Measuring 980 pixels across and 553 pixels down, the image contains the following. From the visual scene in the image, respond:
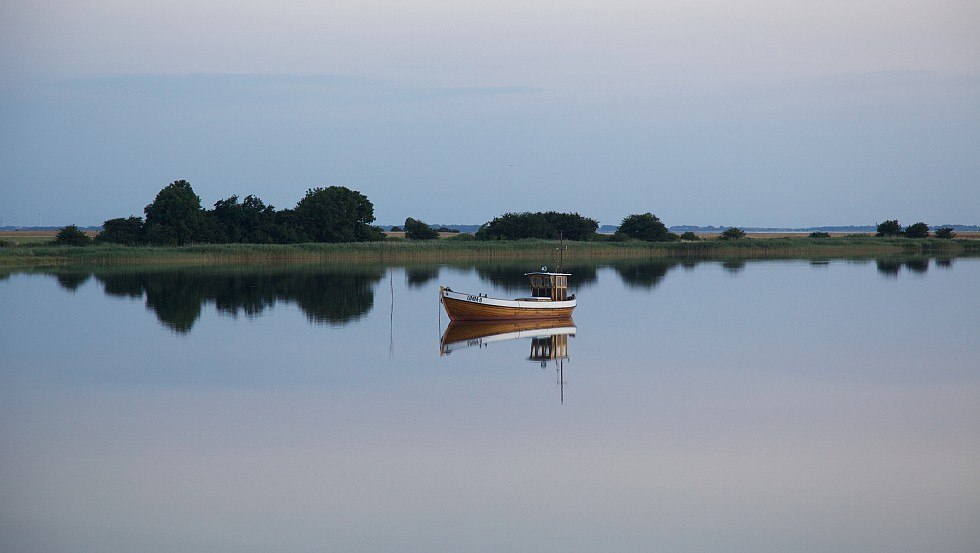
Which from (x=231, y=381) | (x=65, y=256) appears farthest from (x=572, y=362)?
(x=65, y=256)

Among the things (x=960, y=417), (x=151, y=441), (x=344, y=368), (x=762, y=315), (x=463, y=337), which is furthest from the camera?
(x=762, y=315)

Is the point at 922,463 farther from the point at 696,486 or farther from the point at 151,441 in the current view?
the point at 151,441

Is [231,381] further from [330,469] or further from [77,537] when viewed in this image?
[77,537]

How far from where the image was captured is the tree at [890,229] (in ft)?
310

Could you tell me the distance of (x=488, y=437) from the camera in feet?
40.4

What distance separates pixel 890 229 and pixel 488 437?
298ft

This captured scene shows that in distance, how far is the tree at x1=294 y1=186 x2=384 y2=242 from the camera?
7144cm

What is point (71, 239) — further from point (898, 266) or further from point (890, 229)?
point (890, 229)

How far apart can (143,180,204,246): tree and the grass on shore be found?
3.42m

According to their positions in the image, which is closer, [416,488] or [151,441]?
[416,488]

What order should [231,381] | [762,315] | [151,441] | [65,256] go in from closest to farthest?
1. [151,441]
2. [231,381]
3. [762,315]
4. [65,256]

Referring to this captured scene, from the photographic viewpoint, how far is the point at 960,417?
1366cm

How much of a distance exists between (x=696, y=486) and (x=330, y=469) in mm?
3852

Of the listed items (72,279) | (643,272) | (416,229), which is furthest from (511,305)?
(416,229)
